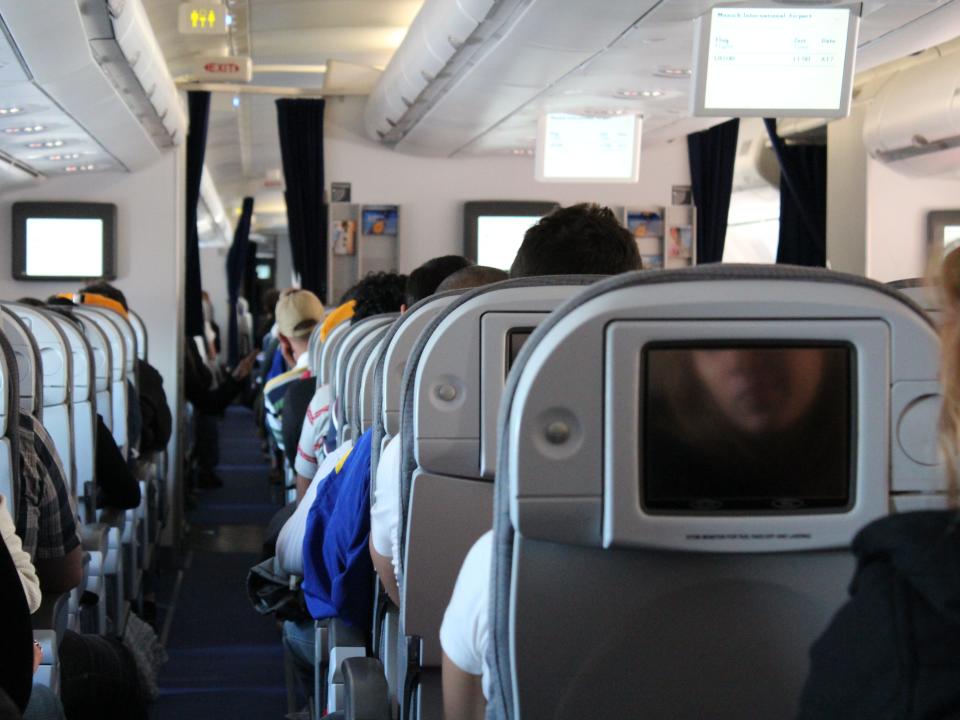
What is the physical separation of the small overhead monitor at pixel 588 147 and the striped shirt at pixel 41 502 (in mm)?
6253

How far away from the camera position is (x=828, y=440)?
148 centimetres

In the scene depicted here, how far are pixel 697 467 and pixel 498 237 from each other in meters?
10.4

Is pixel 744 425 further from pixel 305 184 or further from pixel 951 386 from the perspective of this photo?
pixel 305 184

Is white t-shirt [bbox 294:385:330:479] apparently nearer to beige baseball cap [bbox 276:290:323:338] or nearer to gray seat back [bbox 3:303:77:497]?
gray seat back [bbox 3:303:77:497]

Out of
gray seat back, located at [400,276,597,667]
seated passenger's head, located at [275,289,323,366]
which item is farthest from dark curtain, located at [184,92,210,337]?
gray seat back, located at [400,276,597,667]

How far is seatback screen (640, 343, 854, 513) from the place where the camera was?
1.44 m

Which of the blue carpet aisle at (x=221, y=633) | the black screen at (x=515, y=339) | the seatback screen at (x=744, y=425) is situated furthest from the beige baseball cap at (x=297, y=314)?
the seatback screen at (x=744, y=425)

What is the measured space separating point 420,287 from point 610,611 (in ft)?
9.18

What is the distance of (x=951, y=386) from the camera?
1.18 metres

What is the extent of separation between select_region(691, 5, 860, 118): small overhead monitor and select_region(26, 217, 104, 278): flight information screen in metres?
5.90

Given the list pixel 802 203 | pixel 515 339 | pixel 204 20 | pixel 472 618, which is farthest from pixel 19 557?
pixel 802 203

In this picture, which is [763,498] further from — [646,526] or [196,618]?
[196,618]

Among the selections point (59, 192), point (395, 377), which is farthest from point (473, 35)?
point (59, 192)

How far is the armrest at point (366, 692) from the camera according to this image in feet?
8.00
